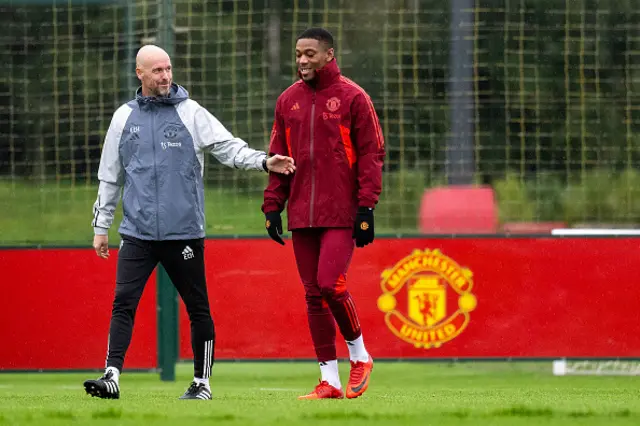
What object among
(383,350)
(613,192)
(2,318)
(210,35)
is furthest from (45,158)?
(613,192)

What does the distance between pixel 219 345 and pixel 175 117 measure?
3.05m

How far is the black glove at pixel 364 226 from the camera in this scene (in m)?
7.18

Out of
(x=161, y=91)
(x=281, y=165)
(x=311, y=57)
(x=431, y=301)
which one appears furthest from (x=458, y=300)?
(x=161, y=91)

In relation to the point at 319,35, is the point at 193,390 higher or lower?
lower

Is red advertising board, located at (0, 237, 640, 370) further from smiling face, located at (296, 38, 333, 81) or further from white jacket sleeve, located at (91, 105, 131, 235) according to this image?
smiling face, located at (296, 38, 333, 81)

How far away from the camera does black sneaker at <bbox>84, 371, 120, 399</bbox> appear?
7031 mm

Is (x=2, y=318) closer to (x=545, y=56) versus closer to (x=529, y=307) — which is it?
(x=529, y=307)

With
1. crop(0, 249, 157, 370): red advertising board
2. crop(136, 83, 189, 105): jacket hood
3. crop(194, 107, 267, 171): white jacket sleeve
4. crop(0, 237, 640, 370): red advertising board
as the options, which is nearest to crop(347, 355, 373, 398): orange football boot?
crop(194, 107, 267, 171): white jacket sleeve

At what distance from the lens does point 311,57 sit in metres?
7.26

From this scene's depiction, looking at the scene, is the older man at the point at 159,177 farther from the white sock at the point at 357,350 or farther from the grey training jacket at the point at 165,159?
the white sock at the point at 357,350

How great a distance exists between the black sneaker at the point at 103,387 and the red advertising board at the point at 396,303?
2786mm

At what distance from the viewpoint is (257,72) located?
13156 mm

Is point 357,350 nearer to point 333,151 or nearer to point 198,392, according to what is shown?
point 198,392

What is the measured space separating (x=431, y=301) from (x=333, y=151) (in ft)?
9.59
